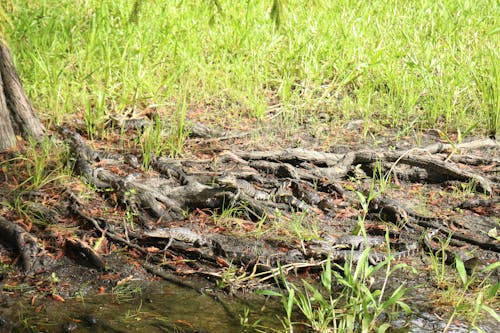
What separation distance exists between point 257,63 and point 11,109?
103 inches

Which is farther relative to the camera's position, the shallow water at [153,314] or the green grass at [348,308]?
the shallow water at [153,314]

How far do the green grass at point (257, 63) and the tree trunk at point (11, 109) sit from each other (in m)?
0.56

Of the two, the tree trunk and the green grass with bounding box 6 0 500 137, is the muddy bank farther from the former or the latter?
the green grass with bounding box 6 0 500 137

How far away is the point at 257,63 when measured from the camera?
661 cm

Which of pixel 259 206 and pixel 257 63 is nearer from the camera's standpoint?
pixel 259 206

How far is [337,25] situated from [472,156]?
92.1 inches

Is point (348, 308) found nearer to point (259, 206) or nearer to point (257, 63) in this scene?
point (259, 206)

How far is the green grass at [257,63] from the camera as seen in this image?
19.1ft

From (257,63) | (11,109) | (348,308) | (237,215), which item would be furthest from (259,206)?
(257,63)

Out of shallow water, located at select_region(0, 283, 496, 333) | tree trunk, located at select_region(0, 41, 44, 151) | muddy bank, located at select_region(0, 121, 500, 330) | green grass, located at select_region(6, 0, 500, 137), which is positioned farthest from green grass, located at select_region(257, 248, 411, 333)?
green grass, located at select_region(6, 0, 500, 137)

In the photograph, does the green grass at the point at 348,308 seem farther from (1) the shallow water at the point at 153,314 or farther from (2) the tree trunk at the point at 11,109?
(2) the tree trunk at the point at 11,109

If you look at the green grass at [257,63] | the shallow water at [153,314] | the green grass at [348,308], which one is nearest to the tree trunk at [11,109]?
the green grass at [257,63]

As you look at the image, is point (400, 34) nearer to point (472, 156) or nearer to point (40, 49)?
point (472, 156)

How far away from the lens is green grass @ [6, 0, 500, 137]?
19.1 ft
